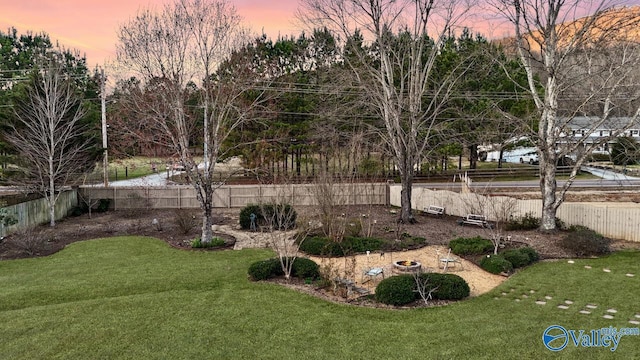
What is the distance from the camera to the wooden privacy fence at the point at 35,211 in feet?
57.4

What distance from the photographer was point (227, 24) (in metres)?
15.6

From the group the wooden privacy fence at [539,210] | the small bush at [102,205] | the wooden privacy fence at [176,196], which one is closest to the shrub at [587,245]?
the wooden privacy fence at [539,210]

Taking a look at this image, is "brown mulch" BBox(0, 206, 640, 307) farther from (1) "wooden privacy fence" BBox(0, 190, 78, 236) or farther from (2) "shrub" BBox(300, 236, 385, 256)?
(2) "shrub" BBox(300, 236, 385, 256)

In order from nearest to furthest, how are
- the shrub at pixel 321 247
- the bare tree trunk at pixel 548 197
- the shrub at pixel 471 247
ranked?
1. the shrub at pixel 471 247
2. the shrub at pixel 321 247
3. the bare tree trunk at pixel 548 197

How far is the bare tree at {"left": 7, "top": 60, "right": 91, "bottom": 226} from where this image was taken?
1883 cm

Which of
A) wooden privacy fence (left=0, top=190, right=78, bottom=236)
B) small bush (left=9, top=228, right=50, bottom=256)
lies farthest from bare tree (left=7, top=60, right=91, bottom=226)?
small bush (left=9, top=228, right=50, bottom=256)

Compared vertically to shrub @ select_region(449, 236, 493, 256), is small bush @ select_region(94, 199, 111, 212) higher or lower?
higher

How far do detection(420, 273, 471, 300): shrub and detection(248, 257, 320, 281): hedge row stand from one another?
311cm

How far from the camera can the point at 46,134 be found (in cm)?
1927

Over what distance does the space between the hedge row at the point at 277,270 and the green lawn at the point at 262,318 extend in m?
0.42

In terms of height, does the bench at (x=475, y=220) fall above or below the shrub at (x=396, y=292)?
above

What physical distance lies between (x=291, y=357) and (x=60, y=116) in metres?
18.3

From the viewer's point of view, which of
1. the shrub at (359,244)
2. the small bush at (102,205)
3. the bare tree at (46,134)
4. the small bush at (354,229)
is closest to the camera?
the shrub at (359,244)

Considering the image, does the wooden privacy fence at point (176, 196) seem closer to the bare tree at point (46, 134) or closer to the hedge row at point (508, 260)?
the bare tree at point (46, 134)
